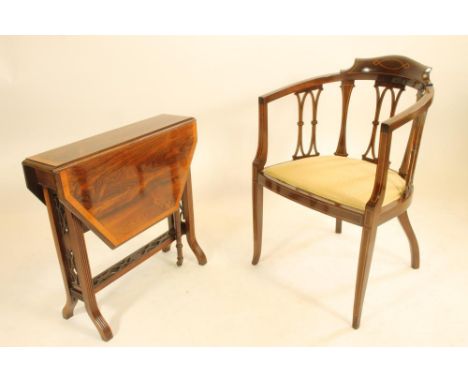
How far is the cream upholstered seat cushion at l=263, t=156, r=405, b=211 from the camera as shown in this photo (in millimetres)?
1558

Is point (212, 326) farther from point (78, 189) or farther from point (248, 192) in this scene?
point (248, 192)

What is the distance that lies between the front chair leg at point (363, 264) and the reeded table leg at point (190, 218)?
81cm

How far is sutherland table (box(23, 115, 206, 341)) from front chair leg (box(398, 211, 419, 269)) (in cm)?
101

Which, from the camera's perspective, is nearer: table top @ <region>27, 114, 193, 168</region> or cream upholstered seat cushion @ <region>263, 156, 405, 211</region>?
table top @ <region>27, 114, 193, 168</region>

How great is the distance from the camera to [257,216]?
1961 mm

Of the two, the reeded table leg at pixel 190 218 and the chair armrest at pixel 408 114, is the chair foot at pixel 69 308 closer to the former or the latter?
the reeded table leg at pixel 190 218

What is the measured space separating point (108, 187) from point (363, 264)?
1.00 metres

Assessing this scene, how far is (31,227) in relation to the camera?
2.46m

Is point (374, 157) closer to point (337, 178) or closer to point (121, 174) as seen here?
point (337, 178)

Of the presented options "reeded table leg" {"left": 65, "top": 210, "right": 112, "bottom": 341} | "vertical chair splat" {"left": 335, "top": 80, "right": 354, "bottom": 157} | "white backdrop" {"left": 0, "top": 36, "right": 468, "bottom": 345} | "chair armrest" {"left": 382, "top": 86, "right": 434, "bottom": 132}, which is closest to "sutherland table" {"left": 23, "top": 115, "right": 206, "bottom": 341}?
"reeded table leg" {"left": 65, "top": 210, "right": 112, "bottom": 341}

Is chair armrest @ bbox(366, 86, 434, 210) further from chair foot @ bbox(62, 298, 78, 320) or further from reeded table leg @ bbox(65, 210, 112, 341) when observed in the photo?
chair foot @ bbox(62, 298, 78, 320)

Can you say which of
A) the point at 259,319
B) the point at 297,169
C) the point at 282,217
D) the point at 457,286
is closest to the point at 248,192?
the point at 282,217

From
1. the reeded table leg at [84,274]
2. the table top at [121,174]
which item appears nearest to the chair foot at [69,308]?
the reeded table leg at [84,274]

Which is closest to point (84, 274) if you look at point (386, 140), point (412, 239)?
point (386, 140)
